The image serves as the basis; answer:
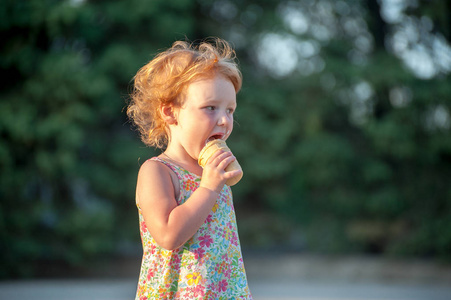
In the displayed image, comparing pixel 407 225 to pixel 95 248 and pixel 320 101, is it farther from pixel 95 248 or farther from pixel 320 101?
pixel 95 248

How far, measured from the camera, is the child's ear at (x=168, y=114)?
182 cm

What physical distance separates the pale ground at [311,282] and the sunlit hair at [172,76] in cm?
483

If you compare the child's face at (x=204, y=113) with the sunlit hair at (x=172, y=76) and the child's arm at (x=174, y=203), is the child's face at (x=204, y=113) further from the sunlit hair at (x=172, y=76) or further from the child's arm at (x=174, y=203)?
the child's arm at (x=174, y=203)

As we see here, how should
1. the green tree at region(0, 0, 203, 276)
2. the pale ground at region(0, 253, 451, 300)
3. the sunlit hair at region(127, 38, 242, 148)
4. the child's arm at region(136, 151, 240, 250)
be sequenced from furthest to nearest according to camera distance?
the green tree at region(0, 0, 203, 276), the pale ground at region(0, 253, 451, 300), the sunlit hair at region(127, 38, 242, 148), the child's arm at region(136, 151, 240, 250)

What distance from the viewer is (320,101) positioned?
877 centimetres

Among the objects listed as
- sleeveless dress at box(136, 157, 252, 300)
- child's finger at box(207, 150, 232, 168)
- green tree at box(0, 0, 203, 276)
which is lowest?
sleeveless dress at box(136, 157, 252, 300)

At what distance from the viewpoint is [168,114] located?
1.83m

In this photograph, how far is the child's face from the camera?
172 centimetres

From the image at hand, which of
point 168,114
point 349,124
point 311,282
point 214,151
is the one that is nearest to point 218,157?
point 214,151

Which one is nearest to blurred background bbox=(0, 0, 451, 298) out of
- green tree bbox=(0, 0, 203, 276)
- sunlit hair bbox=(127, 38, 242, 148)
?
green tree bbox=(0, 0, 203, 276)

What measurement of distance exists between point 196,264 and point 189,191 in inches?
9.5

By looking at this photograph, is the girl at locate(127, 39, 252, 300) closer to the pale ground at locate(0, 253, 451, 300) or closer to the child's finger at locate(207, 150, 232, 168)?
the child's finger at locate(207, 150, 232, 168)

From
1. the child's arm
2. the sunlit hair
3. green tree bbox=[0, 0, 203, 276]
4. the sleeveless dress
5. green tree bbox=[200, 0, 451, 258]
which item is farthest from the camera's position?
green tree bbox=[200, 0, 451, 258]

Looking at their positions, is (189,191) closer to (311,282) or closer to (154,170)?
(154,170)
